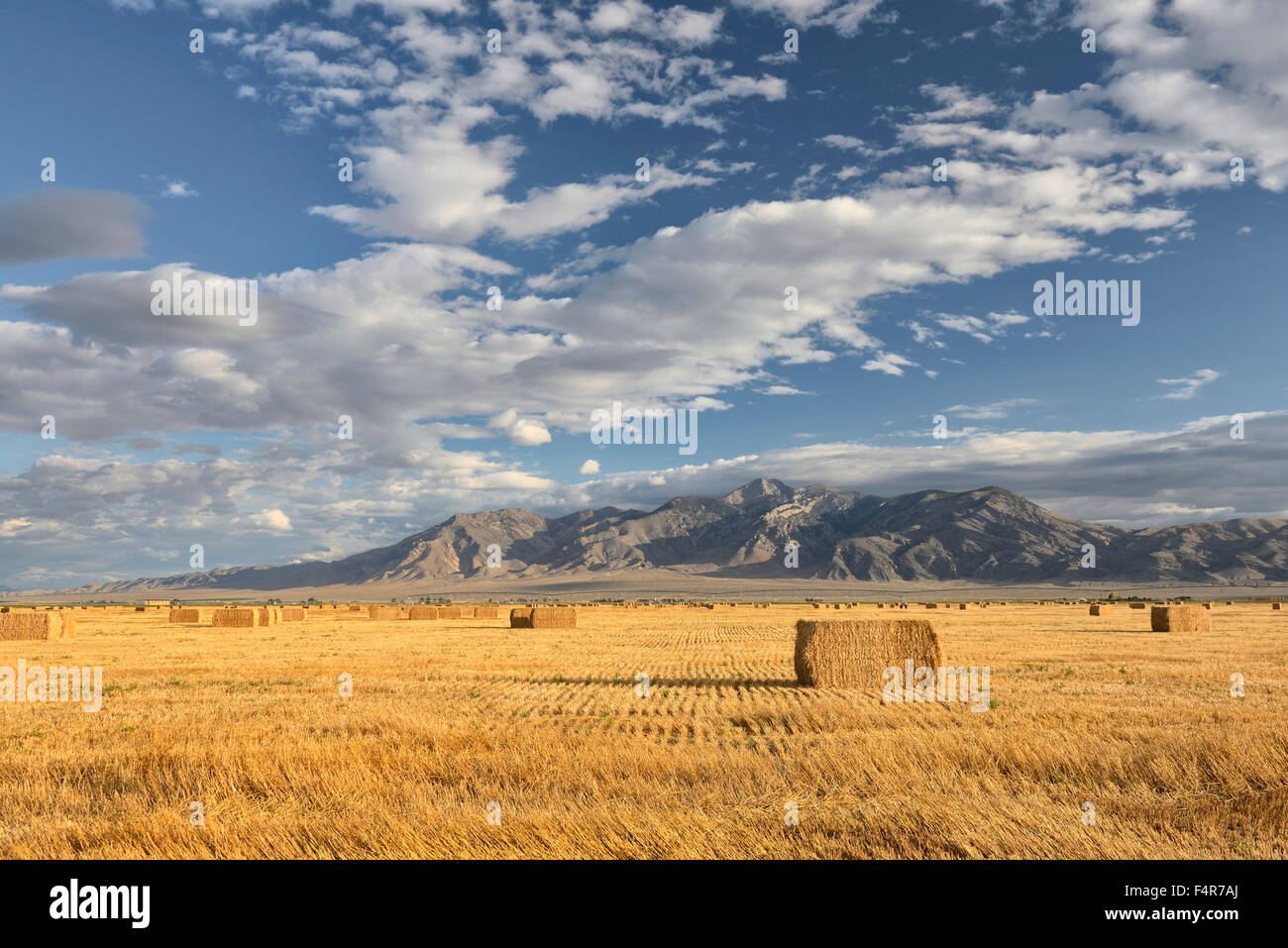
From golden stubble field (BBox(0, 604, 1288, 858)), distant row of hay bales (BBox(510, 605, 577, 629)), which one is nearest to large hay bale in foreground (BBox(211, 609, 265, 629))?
distant row of hay bales (BBox(510, 605, 577, 629))

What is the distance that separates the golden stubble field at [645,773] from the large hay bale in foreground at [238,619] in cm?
4224

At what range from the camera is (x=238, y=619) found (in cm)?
6066

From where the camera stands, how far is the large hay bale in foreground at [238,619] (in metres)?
59.8

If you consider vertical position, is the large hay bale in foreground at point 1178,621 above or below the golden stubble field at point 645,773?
below

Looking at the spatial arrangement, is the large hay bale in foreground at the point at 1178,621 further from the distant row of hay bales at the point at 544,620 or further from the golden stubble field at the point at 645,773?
the distant row of hay bales at the point at 544,620

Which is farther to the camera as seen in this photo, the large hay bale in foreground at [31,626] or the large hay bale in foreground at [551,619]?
the large hay bale in foreground at [551,619]

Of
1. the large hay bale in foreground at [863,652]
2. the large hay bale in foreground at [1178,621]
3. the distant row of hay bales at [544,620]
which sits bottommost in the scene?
the distant row of hay bales at [544,620]

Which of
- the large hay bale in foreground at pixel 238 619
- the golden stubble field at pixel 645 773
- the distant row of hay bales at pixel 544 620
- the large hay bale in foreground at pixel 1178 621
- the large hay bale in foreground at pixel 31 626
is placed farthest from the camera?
the large hay bale in foreground at pixel 238 619

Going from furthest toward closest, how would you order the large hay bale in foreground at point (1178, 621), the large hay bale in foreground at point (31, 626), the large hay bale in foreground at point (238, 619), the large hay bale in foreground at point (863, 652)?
1. the large hay bale in foreground at point (238, 619)
2. the large hay bale in foreground at point (1178, 621)
3. the large hay bale in foreground at point (31, 626)
4. the large hay bale in foreground at point (863, 652)

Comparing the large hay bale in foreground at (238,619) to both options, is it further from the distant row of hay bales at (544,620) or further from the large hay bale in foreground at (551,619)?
the large hay bale in foreground at (551,619)

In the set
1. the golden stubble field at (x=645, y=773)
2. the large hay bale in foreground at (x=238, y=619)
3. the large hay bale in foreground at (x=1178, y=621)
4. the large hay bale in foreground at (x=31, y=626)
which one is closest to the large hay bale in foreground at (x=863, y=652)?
the golden stubble field at (x=645, y=773)

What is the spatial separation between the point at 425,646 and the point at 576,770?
89.7ft
